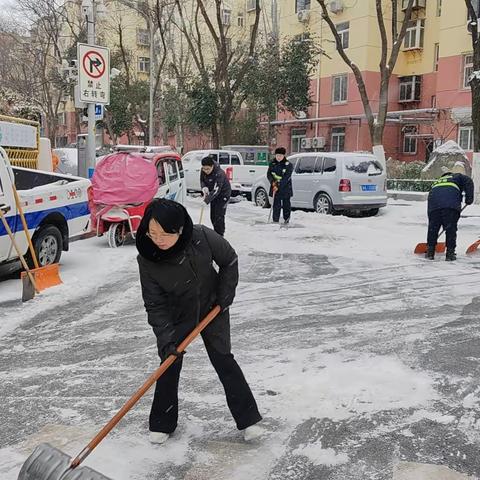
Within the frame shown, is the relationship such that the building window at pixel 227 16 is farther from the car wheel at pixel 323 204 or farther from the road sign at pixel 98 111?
the car wheel at pixel 323 204

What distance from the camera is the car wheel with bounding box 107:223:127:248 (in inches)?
408

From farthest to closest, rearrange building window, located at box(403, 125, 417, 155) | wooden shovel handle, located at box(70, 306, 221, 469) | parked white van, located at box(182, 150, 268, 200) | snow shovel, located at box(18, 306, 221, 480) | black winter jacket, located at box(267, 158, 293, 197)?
1. building window, located at box(403, 125, 417, 155)
2. parked white van, located at box(182, 150, 268, 200)
3. black winter jacket, located at box(267, 158, 293, 197)
4. wooden shovel handle, located at box(70, 306, 221, 469)
5. snow shovel, located at box(18, 306, 221, 480)

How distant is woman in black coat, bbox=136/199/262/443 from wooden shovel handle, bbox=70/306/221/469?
0.05 m

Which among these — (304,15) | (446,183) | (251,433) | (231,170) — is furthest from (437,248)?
(304,15)

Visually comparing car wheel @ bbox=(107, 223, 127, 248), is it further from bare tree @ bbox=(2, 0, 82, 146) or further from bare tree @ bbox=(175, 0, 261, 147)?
bare tree @ bbox=(2, 0, 82, 146)

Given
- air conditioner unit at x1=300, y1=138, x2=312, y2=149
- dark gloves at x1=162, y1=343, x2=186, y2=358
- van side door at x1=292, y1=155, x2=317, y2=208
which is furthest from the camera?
air conditioner unit at x1=300, y1=138, x2=312, y2=149

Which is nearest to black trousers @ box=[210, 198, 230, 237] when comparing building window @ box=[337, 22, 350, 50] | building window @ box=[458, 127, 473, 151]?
building window @ box=[458, 127, 473, 151]

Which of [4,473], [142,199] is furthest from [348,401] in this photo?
[142,199]

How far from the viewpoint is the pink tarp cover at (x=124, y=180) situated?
1034cm

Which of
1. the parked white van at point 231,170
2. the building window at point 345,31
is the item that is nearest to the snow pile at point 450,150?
the parked white van at point 231,170

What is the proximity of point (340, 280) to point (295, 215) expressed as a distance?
656 cm

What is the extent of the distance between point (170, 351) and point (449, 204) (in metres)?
6.88

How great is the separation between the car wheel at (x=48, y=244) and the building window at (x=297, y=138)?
26.3 m

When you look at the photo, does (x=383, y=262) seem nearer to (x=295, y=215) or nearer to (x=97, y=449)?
(x=295, y=215)
